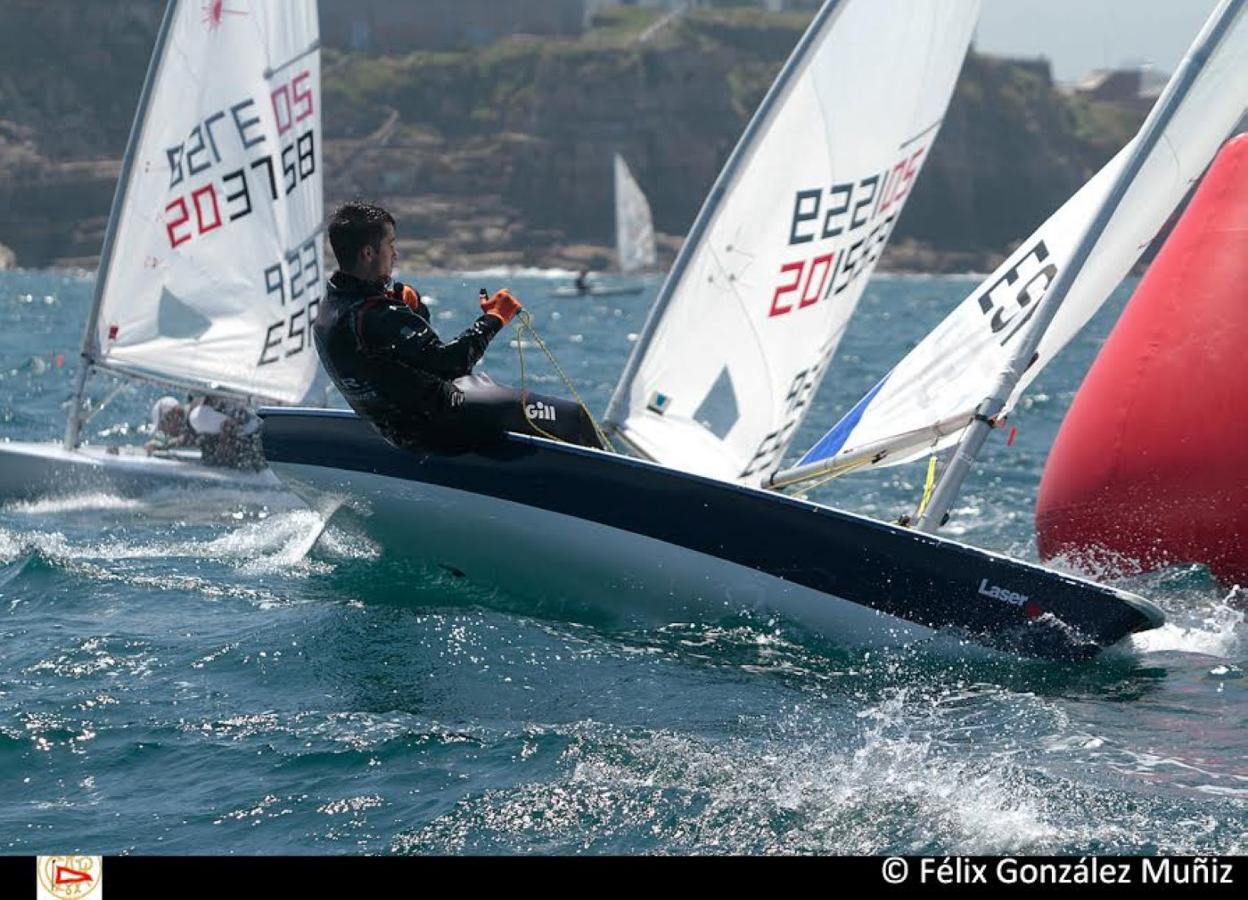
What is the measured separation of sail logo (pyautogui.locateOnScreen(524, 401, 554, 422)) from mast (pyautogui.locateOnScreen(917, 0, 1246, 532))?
5.33 ft

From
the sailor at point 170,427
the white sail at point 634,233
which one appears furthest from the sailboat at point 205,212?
Result: the white sail at point 634,233

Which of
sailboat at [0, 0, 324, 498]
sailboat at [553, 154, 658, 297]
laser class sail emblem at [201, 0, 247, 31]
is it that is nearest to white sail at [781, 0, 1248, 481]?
sailboat at [0, 0, 324, 498]

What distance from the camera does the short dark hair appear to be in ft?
21.8

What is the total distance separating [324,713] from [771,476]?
9.89ft

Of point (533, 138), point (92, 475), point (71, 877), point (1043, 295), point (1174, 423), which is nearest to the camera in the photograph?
point (71, 877)

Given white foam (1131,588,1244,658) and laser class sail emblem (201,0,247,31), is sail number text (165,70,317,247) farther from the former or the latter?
white foam (1131,588,1244,658)

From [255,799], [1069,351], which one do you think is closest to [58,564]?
[255,799]

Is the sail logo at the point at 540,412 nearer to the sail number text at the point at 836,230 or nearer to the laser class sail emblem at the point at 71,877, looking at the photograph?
the sail number text at the point at 836,230

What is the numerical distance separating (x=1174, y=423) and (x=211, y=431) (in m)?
6.65

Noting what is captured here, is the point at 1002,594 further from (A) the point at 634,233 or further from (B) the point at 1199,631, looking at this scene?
(A) the point at 634,233

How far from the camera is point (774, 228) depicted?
827 cm

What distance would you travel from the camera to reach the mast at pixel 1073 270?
23.0 ft

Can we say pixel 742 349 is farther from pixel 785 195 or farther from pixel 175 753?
pixel 175 753

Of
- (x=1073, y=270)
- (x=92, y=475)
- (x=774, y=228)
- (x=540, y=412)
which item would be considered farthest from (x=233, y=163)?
(x=1073, y=270)
